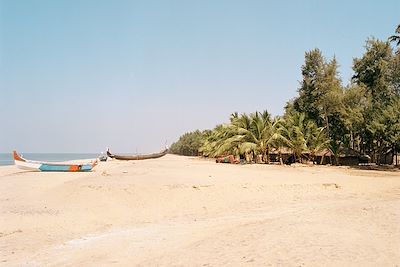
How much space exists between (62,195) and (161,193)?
175 inches

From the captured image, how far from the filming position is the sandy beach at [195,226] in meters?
6.98

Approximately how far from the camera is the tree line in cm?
3725

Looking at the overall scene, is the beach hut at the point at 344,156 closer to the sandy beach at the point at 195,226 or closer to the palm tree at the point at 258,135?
the palm tree at the point at 258,135

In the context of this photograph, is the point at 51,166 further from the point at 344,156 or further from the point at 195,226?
the point at 344,156

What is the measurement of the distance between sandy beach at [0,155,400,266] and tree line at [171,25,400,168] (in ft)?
66.4

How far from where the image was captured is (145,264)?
270 inches

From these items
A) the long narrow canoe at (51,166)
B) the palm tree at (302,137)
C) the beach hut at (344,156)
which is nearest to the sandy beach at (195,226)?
the long narrow canoe at (51,166)

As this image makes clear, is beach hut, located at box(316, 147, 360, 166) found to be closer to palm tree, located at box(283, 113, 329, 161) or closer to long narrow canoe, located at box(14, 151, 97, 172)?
palm tree, located at box(283, 113, 329, 161)

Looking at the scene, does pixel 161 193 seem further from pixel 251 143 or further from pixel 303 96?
pixel 303 96

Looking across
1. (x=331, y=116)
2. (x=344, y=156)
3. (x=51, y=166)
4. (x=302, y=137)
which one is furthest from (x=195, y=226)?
(x=331, y=116)

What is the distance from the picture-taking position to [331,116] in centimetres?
4444

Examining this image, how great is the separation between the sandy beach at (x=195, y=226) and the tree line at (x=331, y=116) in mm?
20239

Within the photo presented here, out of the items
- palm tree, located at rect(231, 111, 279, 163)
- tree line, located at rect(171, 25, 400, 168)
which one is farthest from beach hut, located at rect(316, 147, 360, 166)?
palm tree, located at rect(231, 111, 279, 163)

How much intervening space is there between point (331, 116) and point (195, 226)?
3814cm
